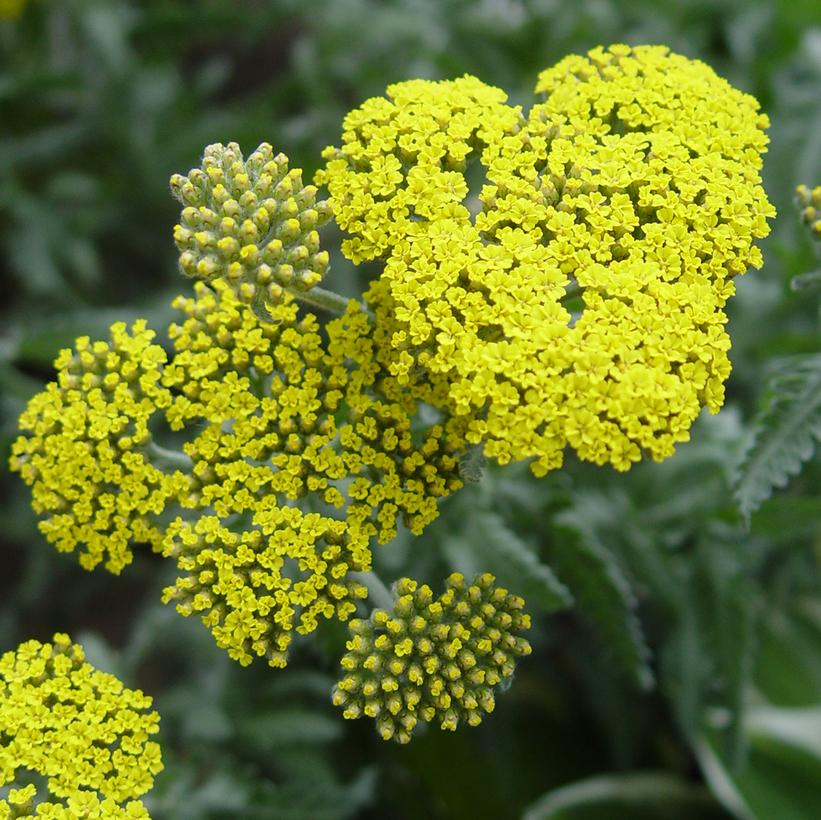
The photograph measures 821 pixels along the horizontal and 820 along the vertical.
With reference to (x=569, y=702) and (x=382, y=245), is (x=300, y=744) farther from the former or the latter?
(x=382, y=245)

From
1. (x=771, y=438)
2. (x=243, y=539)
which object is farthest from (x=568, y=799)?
(x=243, y=539)

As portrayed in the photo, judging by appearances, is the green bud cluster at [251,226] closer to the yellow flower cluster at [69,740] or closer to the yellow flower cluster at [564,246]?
the yellow flower cluster at [564,246]

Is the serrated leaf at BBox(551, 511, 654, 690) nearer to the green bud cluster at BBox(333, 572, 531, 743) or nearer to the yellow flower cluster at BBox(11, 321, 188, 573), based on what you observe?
the green bud cluster at BBox(333, 572, 531, 743)

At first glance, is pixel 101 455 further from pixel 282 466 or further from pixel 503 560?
pixel 503 560

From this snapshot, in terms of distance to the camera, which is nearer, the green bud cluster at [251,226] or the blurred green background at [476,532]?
the green bud cluster at [251,226]

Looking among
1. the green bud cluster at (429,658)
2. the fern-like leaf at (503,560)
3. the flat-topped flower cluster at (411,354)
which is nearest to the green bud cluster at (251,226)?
the flat-topped flower cluster at (411,354)

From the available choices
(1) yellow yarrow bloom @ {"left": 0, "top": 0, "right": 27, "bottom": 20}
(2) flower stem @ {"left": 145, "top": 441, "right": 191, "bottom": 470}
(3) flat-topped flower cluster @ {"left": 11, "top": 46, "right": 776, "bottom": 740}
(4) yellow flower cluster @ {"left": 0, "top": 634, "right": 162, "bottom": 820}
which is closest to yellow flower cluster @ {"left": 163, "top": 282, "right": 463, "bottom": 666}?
(3) flat-topped flower cluster @ {"left": 11, "top": 46, "right": 776, "bottom": 740}
